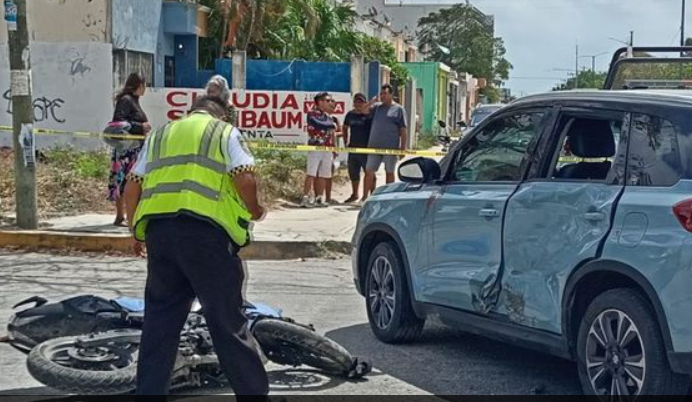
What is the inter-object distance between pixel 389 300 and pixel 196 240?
8.91ft

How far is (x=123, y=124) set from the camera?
11664 millimetres

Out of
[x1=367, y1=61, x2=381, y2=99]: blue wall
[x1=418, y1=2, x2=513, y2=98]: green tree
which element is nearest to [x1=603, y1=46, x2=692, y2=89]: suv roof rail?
[x1=367, y1=61, x2=381, y2=99]: blue wall

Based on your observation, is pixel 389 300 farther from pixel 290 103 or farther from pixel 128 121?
pixel 290 103

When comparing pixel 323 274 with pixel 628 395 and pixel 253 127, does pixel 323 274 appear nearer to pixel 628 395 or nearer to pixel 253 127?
pixel 628 395

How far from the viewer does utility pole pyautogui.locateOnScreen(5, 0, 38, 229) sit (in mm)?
11414

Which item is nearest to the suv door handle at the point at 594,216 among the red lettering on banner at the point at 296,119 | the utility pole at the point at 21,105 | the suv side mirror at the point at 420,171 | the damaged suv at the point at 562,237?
the damaged suv at the point at 562,237

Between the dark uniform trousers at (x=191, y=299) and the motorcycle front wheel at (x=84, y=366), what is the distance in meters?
0.48

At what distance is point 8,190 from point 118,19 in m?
6.38

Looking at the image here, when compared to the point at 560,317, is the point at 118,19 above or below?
above

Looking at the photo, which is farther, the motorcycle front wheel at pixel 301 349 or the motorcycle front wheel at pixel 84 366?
the motorcycle front wheel at pixel 301 349

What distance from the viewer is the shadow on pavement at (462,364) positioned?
21.2 ft

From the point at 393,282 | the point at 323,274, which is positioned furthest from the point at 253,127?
the point at 393,282

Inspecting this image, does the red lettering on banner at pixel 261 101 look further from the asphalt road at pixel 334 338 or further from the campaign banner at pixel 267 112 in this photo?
the asphalt road at pixel 334 338

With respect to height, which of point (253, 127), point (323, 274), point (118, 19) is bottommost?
point (323, 274)
